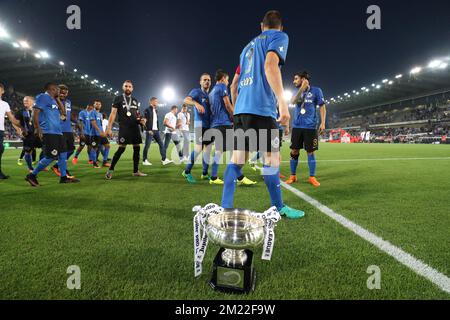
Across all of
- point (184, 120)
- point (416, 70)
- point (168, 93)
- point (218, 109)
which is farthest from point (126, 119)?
point (168, 93)

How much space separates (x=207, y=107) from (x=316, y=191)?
2.69 m

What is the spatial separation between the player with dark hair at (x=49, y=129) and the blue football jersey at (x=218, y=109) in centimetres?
296

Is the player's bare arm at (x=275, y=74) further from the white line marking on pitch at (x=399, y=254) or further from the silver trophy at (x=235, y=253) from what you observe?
the white line marking on pitch at (x=399, y=254)

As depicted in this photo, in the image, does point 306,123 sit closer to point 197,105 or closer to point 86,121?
point 197,105

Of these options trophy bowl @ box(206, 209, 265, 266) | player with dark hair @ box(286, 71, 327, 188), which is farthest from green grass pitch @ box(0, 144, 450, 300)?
player with dark hair @ box(286, 71, 327, 188)

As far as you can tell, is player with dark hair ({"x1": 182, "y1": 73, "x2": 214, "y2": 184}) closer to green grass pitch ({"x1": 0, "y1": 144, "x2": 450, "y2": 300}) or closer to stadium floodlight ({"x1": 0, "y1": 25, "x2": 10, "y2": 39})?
green grass pitch ({"x1": 0, "y1": 144, "x2": 450, "y2": 300})

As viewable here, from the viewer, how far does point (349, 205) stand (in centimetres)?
328

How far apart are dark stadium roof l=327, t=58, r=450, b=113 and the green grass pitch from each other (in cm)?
4845

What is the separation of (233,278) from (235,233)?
0.29 metres

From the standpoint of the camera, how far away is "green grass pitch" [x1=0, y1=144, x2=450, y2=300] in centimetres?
150

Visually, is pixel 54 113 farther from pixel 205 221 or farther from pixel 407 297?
pixel 407 297
